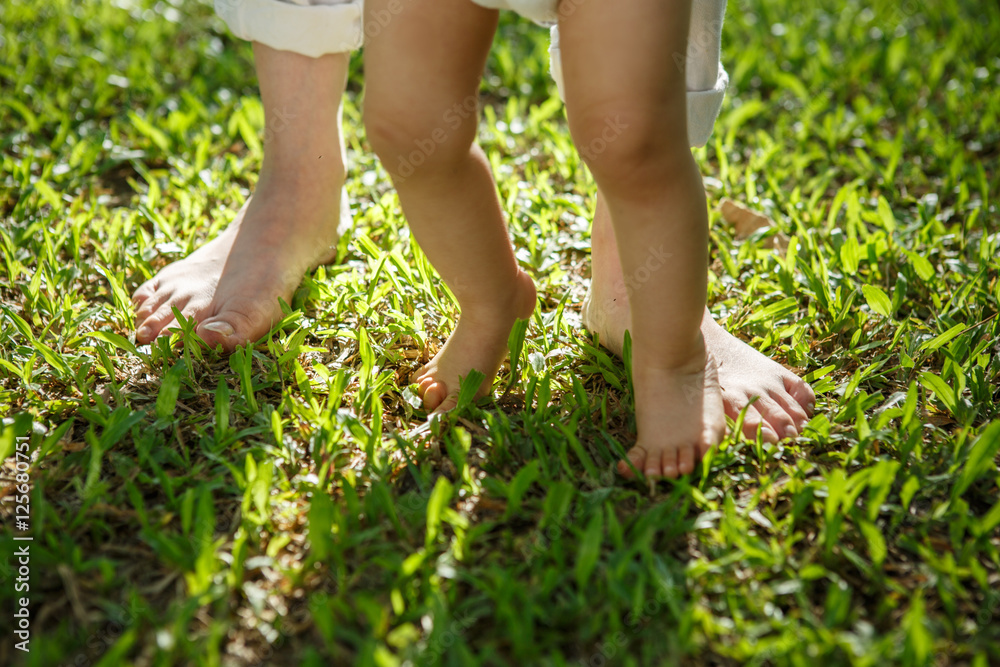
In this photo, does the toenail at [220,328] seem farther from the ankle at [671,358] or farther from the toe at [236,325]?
the ankle at [671,358]

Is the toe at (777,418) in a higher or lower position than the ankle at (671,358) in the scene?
lower

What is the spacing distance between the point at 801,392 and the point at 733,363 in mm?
139

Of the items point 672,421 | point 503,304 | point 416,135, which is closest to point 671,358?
point 672,421

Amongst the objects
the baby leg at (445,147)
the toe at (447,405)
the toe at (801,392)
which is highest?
the baby leg at (445,147)

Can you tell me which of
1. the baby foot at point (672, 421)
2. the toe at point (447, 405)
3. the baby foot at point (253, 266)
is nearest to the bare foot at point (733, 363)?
the baby foot at point (672, 421)

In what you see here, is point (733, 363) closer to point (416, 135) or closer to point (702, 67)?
point (702, 67)

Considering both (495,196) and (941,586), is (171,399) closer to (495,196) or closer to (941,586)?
(495,196)

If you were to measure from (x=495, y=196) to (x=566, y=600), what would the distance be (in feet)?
2.30

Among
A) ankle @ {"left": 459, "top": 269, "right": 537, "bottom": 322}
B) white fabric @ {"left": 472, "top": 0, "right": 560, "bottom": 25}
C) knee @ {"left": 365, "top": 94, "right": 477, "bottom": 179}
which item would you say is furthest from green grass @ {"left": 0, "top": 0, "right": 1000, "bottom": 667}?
white fabric @ {"left": 472, "top": 0, "right": 560, "bottom": 25}

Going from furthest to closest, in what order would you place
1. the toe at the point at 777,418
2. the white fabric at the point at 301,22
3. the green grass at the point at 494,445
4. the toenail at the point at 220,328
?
the white fabric at the point at 301,22
the toenail at the point at 220,328
the toe at the point at 777,418
the green grass at the point at 494,445

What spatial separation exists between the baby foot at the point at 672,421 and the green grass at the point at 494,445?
5cm

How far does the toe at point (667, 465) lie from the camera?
134cm

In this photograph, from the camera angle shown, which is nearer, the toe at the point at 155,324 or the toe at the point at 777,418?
the toe at the point at 777,418

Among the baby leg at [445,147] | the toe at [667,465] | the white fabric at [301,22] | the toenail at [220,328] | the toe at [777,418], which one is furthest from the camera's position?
the white fabric at [301,22]
